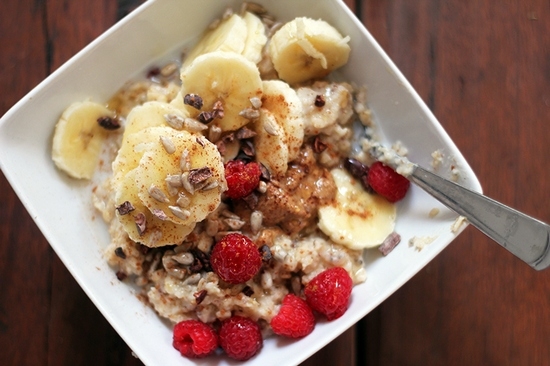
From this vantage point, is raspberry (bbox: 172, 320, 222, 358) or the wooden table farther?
the wooden table

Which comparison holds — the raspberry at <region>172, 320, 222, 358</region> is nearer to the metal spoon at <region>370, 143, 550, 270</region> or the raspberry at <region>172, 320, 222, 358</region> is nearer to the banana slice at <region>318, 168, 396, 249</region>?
the banana slice at <region>318, 168, 396, 249</region>

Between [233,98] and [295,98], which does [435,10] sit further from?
[233,98]

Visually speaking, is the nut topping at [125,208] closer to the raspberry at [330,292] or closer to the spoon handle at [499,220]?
the raspberry at [330,292]

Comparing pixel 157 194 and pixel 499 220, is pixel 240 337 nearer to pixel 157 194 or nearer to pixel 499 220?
pixel 157 194

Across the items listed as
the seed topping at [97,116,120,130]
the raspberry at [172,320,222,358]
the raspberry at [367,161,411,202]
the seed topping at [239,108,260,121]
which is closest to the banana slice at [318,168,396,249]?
the raspberry at [367,161,411,202]

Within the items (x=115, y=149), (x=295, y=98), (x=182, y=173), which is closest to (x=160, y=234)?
(x=182, y=173)

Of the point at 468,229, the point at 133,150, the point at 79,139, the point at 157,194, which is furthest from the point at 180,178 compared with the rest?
the point at 468,229
